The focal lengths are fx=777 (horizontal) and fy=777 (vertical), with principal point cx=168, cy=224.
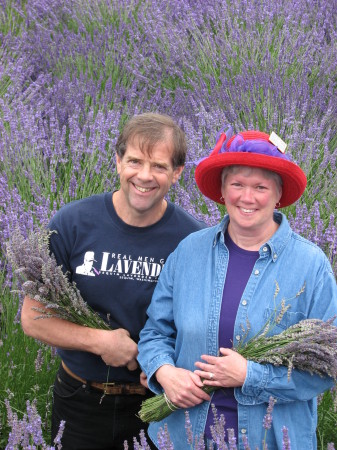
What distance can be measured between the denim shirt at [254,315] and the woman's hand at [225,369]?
3 cm

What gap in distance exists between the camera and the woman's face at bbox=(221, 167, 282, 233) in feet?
7.64

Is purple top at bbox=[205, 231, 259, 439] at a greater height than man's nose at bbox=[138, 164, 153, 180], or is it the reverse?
man's nose at bbox=[138, 164, 153, 180]

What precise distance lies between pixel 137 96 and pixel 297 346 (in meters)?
3.96

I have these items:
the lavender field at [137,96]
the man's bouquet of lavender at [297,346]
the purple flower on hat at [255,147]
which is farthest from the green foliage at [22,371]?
the purple flower on hat at [255,147]

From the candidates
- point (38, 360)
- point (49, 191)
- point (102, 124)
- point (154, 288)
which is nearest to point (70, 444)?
point (38, 360)

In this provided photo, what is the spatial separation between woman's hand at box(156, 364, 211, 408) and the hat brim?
608 mm

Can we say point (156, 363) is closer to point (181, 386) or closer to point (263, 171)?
point (181, 386)

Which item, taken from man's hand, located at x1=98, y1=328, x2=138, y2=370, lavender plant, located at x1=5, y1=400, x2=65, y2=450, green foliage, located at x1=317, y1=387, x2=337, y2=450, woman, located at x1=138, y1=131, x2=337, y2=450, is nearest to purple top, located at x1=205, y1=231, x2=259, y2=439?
woman, located at x1=138, y1=131, x2=337, y2=450

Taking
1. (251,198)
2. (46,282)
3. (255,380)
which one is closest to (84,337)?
(46,282)

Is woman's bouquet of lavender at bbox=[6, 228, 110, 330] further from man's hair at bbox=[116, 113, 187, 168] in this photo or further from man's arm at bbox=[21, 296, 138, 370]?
man's hair at bbox=[116, 113, 187, 168]

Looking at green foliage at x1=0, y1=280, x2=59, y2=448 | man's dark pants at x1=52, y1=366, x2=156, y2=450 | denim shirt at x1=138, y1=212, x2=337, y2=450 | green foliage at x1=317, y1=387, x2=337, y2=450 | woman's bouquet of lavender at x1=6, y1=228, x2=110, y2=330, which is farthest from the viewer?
green foliage at x1=0, y1=280, x2=59, y2=448

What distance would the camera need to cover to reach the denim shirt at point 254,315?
2.28 m

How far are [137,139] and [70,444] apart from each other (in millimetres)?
1151

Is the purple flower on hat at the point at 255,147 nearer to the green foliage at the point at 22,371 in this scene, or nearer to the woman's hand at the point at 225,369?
the woman's hand at the point at 225,369
